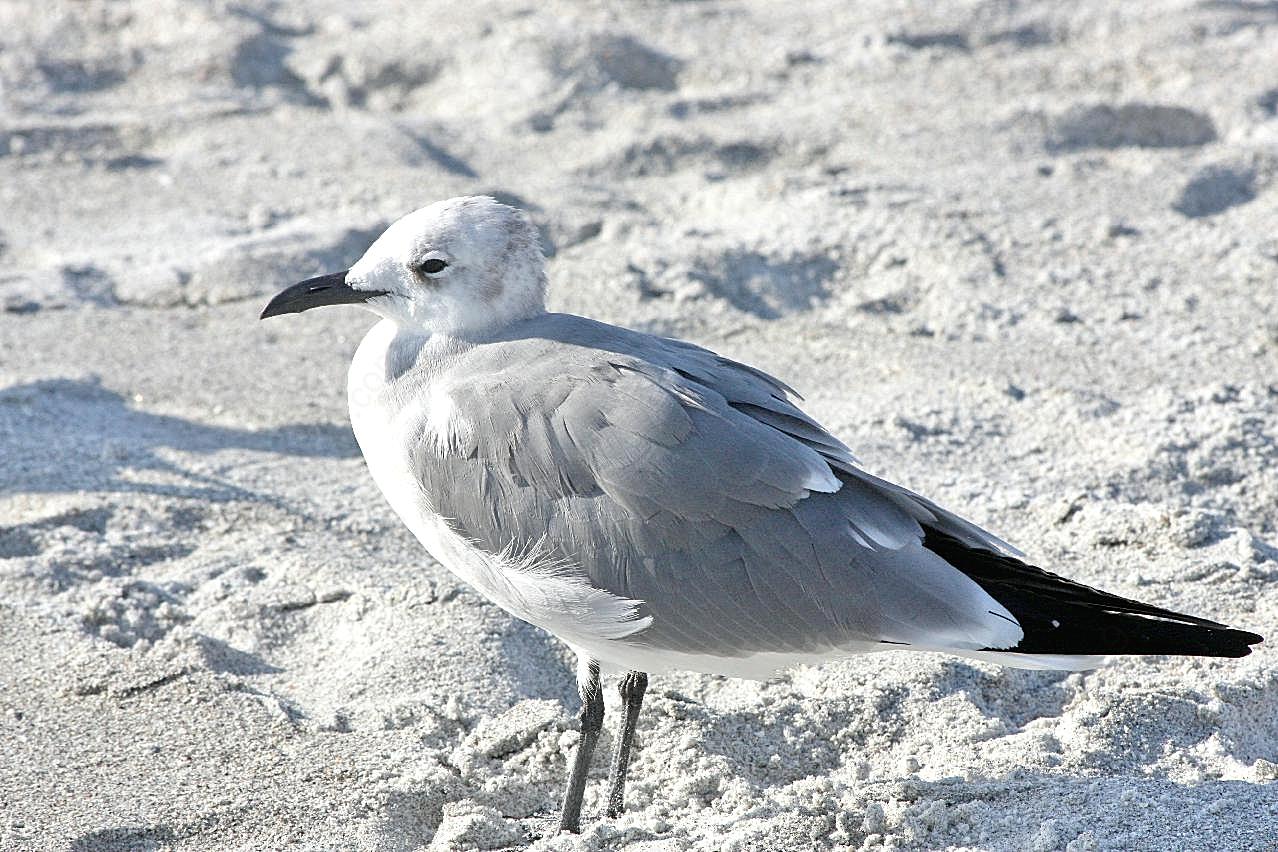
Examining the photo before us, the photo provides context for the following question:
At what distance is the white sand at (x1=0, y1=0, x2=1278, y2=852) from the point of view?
3.09 meters

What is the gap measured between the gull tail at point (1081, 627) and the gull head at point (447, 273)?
1.10 m

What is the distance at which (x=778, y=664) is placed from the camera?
2.99 m

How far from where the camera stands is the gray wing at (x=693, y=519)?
9.28 feet

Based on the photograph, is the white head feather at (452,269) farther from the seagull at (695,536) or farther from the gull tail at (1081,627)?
the gull tail at (1081,627)

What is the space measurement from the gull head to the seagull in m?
0.15

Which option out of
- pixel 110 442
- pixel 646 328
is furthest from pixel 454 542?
pixel 646 328

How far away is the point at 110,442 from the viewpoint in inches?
174

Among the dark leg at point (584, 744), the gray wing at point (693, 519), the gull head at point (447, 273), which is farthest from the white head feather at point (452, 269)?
the dark leg at point (584, 744)

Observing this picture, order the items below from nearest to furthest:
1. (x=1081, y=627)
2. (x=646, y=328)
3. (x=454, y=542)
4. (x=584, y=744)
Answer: (x=1081, y=627) → (x=454, y=542) → (x=584, y=744) → (x=646, y=328)

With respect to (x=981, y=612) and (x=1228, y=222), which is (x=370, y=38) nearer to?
(x=1228, y=222)

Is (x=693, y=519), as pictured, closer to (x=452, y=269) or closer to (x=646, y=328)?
Result: (x=452, y=269)

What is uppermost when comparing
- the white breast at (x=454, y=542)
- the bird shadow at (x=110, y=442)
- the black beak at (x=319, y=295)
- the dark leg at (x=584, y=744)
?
the black beak at (x=319, y=295)

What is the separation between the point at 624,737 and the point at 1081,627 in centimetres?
94

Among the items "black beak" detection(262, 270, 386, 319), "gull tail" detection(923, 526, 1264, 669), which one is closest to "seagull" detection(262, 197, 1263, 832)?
"gull tail" detection(923, 526, 1264, 669)
